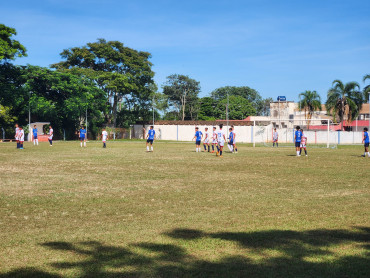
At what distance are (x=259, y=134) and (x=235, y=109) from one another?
39129 millimetres

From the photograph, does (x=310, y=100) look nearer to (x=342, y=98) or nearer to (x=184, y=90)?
(x=342, y=98)

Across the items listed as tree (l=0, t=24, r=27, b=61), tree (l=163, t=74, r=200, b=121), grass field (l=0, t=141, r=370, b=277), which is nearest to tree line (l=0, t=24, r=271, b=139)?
tree (l=0, t=24, r=27, b=61)

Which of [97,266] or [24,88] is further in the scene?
[24,88]

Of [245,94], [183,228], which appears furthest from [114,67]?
[183,228]

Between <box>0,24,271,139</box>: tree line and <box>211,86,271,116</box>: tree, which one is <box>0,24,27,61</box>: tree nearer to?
<box>0,24,271,139</box>: tree line

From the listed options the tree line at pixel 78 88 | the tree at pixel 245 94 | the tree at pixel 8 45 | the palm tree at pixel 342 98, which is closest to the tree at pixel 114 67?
the tree line at pixel 78 88

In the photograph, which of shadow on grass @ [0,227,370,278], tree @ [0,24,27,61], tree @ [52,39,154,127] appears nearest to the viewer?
shadow on grass @ [0,227,370,278]

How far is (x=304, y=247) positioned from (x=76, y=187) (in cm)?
737

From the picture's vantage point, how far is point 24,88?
54.5 metres

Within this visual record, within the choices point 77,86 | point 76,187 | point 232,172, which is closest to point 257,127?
point 77,86

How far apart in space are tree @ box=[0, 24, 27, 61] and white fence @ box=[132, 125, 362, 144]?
28.6 m

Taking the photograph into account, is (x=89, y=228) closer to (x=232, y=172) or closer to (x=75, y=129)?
(x=232, y=172)

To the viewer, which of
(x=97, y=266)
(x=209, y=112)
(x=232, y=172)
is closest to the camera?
(x=97, y=266)

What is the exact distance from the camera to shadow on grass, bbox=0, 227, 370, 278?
455cm
